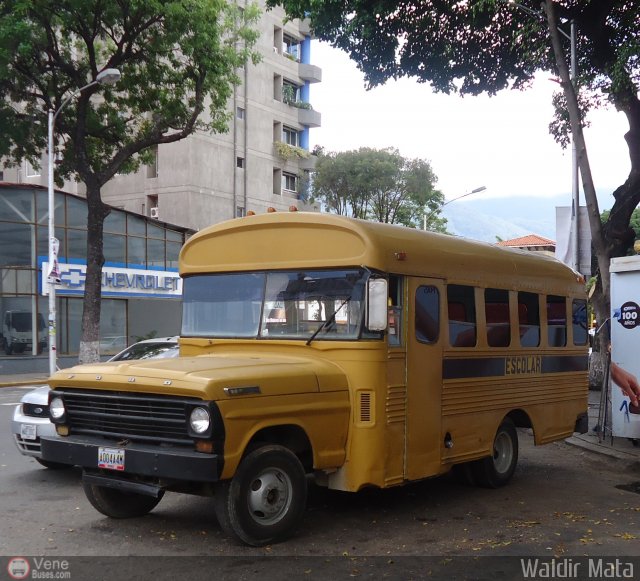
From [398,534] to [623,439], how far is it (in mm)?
6566

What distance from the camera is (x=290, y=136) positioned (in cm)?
4578

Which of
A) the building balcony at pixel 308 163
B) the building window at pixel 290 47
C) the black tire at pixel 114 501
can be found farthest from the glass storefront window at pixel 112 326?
the black tire at pixel 114 501

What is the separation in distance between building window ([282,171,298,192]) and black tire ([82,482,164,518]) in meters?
38.5

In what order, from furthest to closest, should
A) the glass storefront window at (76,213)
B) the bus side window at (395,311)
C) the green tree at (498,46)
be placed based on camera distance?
the glass storefront window at (76,213) → the green tree at (498,46) → the bus side window at (395,311)

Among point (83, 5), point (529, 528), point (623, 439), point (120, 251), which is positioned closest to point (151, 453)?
point (529, 528)

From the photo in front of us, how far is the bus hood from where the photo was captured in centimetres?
570

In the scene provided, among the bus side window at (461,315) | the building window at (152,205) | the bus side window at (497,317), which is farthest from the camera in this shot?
the building window at (152,205)

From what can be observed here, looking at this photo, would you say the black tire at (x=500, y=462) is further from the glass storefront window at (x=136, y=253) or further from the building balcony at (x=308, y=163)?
the building balcony at (x=308, y=163)

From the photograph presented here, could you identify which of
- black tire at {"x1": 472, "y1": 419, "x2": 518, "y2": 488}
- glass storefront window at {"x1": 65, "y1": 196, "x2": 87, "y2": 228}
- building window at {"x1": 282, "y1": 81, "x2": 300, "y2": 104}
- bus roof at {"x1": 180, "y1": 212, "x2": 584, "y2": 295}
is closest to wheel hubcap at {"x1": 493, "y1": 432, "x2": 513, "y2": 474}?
black tire at {"x1": 472, "y1": 419, "x2": 518, "y2": 488}

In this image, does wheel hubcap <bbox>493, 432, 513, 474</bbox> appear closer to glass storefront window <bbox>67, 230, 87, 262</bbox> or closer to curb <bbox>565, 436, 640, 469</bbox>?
curb <bbox>565, 436, 640, 469</bbox>

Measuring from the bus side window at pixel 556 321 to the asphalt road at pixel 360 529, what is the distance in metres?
1.66

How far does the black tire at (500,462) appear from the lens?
8.40m

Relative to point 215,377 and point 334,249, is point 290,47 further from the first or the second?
point 215,377

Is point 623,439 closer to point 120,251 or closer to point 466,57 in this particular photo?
point 466,57
